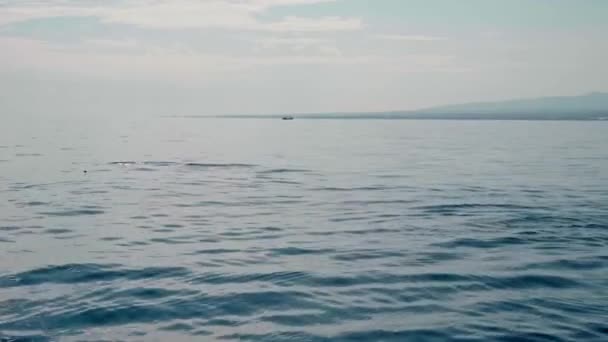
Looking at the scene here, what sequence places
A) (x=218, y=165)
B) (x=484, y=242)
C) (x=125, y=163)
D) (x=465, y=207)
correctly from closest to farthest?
(x=484, y=242) → (x=465, y=207) → (x=218, y=165) → (x=125, y=163)

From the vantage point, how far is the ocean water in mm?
11711

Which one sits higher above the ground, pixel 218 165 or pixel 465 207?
pixel 218 165

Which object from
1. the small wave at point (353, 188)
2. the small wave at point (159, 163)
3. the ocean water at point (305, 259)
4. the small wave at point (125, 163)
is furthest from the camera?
the small wave at point (159, 163)

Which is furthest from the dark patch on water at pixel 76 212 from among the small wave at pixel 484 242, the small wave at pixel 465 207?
→ the small wave at pixel 484 242

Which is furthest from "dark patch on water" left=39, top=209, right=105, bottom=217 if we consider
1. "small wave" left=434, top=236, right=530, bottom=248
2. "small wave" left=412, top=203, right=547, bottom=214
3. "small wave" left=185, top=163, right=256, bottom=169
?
"small wave" left=185, top=163, right=256, bottom=169

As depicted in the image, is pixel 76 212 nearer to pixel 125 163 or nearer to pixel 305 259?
pixel 305 259

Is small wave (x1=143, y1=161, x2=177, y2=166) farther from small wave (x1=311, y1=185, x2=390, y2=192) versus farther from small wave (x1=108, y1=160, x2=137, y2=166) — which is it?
small wave (x1=311, y1=185, x2=390, y2=192)

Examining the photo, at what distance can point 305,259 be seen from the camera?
54.5ft

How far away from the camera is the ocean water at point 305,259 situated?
11711 mm

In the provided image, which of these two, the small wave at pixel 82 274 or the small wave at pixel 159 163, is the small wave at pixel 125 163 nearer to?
the small wave at pixel 159 163

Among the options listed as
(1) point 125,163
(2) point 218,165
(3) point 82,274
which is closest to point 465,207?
(3) point 82,274

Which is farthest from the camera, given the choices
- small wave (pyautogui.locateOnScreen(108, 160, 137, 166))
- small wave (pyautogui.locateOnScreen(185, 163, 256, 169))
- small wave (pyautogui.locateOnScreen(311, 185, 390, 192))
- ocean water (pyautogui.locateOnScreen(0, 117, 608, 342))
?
small wave (pyautogui.locateOnScreen(108, 160, 137, 166))

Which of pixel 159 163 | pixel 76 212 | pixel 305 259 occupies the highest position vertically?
pixel 159 163

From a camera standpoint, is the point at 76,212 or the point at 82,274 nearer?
the point at 82,274
